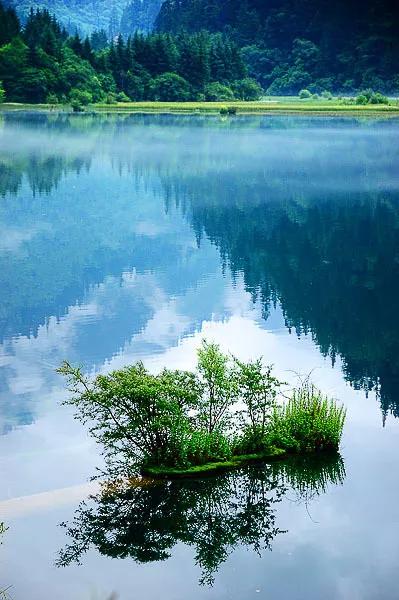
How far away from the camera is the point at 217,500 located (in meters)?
13.3

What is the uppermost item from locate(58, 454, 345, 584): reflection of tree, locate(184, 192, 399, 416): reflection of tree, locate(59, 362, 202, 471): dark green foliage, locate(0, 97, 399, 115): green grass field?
locate(59, 362, 202, 471): dark green foliage

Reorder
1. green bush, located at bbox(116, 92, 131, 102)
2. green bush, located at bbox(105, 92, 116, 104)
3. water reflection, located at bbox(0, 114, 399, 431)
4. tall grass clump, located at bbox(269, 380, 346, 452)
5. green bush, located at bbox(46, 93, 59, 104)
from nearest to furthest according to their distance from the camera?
tall grass clump, located at bbox(269, 380, 346, 452) → water reflection, located at bbox(0, 114, 399, 431) → green bush, located at bbox(46, 93, 59, 104) → green bush, located at bbox(105, 92, 116, 104) → green bush, located at bbox(116, 92, 131, 102)

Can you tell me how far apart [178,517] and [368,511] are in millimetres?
2411

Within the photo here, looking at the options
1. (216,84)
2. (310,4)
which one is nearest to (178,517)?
(216,84)

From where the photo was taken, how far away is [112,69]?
12181cm

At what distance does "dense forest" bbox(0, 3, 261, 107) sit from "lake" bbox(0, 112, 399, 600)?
189ft

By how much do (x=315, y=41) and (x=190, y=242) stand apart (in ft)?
531

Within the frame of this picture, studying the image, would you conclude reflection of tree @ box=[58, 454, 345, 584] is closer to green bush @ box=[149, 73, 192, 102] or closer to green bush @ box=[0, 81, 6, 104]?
green bush @ box=[0, 81, 6, 104]

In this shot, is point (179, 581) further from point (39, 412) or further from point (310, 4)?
point (310, 4)

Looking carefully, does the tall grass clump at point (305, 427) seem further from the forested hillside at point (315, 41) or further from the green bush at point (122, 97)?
the forested hillside at point (315, 41)

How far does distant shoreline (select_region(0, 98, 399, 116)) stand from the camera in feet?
362

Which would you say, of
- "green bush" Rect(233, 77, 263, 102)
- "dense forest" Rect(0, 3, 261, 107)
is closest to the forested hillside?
"green bush" Rect(233, 77, 263, 102)

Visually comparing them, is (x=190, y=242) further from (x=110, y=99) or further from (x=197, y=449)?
(x=110, y=99)

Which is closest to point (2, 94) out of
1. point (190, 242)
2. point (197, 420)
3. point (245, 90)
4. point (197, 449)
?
point (245, 90)
